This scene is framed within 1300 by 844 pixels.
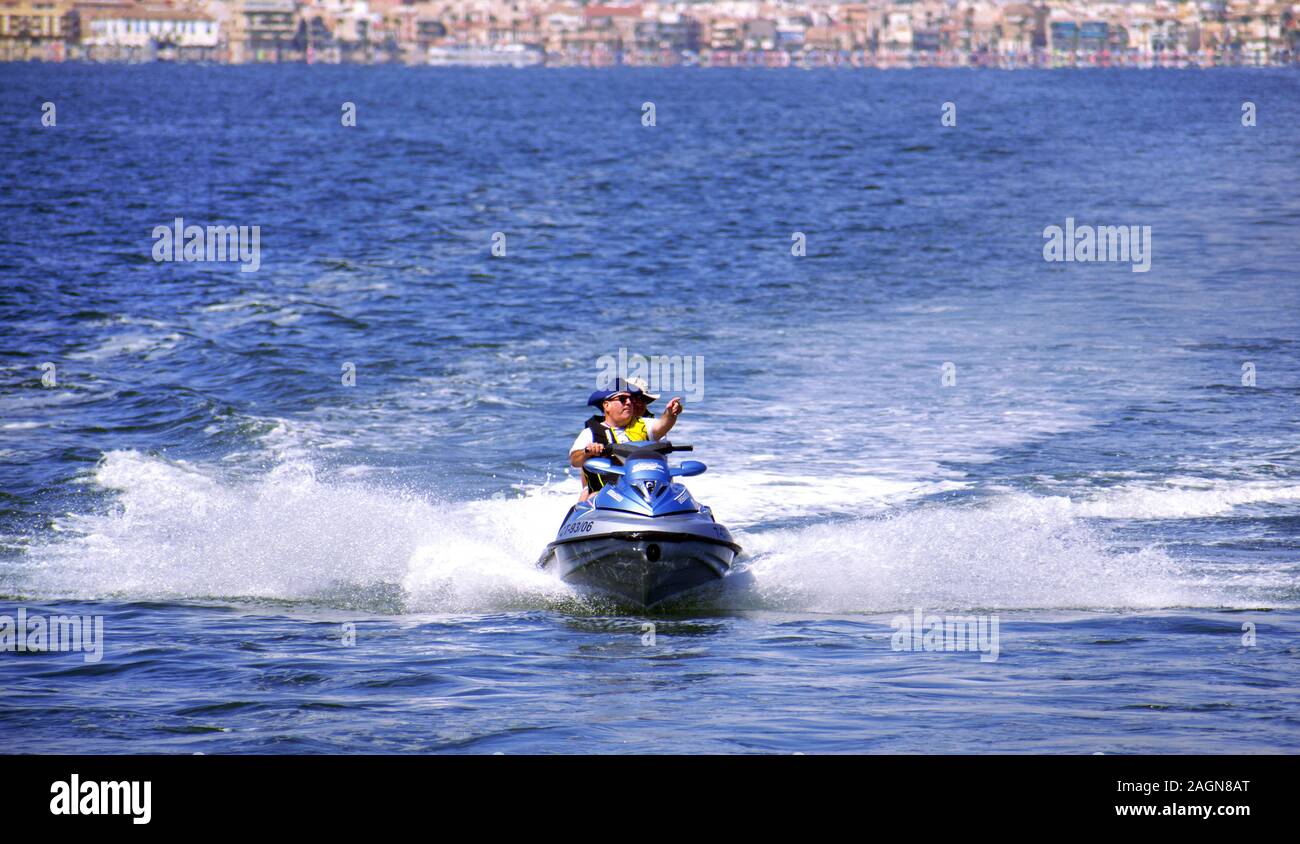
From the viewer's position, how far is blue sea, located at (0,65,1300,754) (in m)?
10.1

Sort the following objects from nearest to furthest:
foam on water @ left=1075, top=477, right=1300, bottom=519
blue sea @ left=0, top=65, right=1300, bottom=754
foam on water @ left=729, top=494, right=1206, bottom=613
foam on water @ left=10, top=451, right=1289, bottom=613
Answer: blue sea @ left=0, top=65, right=1300, bottom=754, foam on water @ left=729, top=494, right=1206, bottom=613, foam on water @ left=10, top=451, right=1289, bottom=613, foam on water @ left=1075, top=477, right=1300, bottom=519

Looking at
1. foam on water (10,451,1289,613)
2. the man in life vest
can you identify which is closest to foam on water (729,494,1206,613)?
foam on water (10,451,1289,613)

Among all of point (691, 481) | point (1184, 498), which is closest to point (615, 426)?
point (691, 481)

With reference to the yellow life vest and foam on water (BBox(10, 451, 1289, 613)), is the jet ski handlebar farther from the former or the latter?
foam on water (BBox(10, 451, 1289, 613))

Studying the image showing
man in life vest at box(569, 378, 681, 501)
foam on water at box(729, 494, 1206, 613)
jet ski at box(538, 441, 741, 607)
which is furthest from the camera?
man in life vest at box(569, 378, 681, 501)

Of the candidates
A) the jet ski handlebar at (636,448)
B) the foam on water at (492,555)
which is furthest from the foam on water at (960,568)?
the jet ski handlebar at (636,448)

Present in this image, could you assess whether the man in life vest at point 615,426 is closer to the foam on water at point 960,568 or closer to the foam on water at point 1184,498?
the foam on water at point 960,568

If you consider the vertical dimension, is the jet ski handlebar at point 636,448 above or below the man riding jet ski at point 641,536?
above

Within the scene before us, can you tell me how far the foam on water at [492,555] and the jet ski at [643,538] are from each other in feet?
1.54

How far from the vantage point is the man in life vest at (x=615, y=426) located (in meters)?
13.5

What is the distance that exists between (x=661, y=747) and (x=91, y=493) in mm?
9926

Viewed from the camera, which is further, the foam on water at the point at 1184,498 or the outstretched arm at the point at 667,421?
the foam on water at the point at 1184,498

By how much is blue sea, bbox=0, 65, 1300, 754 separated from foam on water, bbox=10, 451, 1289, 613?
0.06 meters

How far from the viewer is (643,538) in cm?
1237
